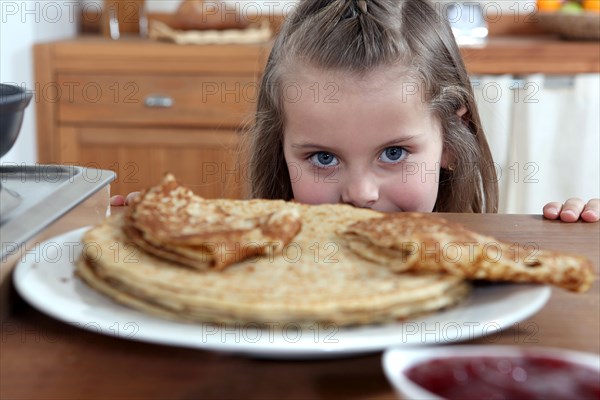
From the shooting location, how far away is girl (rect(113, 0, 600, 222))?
1.53 m

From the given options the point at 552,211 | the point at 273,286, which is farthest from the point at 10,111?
the point at 552,211

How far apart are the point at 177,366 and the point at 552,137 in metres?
2.74

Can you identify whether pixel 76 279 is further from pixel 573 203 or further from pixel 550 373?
pixel 573 203

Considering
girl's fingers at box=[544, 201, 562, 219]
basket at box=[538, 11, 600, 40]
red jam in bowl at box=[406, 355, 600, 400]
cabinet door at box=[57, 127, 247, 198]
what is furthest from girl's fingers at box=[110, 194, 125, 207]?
basket at box=[538, 11, 600, 40]

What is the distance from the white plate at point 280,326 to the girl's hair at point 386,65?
0.90 meters

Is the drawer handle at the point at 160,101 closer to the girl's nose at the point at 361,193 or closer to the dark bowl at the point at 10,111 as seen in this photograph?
the girl's nose at the point at 361,193

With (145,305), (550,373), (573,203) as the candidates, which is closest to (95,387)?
(145,305)

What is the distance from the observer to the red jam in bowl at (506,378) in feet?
1.85

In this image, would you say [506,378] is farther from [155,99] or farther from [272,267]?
[155,99]

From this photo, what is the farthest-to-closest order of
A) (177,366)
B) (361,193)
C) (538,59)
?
(538,59) → (361,193) → (177,366)

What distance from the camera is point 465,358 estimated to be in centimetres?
60

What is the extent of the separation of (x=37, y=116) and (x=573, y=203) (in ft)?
9.04

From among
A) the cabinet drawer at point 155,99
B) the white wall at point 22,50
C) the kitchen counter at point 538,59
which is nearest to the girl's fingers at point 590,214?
the kitchen counter at point 538,59

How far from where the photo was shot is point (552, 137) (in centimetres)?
321
